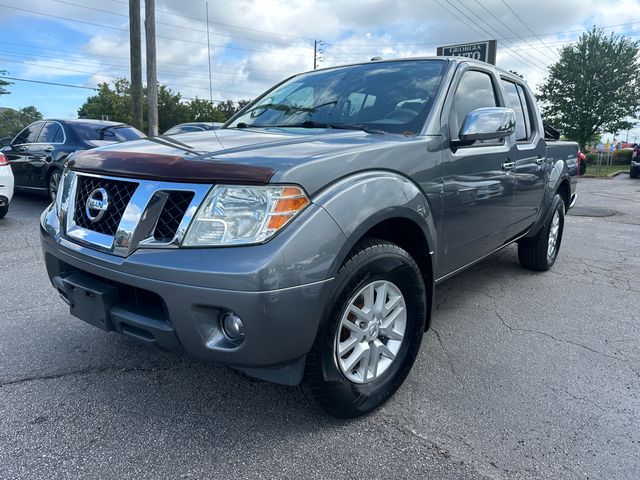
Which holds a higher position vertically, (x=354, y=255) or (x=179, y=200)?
(x=179, y=200)

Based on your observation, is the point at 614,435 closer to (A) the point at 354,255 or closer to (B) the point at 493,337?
(B) the point at 493,337

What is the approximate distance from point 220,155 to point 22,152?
8.24 m

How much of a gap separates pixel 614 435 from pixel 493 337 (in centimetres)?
113

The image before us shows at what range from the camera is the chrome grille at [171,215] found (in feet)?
6.33

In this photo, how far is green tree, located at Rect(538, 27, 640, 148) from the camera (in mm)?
29578

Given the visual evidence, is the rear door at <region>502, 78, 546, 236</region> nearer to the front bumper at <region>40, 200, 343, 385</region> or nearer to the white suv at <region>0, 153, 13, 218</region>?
the front bumper at <region>40, 200, 343, 385</region>

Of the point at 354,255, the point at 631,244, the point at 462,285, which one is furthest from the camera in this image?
the point at 631,244

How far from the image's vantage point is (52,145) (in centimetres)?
808

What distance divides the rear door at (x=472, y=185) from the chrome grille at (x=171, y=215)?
1.50 meters

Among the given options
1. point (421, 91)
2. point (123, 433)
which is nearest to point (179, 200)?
point (123, 433)

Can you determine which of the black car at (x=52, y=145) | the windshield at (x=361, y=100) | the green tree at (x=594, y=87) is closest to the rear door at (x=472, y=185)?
the windshield at (x=361, y=100)

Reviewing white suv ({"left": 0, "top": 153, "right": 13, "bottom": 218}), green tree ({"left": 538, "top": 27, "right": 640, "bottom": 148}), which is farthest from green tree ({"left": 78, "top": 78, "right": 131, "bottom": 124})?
white suv ({"left": 0, "top": 153, "right": 13, "bottom": 218})

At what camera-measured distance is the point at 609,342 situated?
3.35 metres

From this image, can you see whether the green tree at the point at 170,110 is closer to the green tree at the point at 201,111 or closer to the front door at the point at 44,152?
the green tree at the point at 201,111
